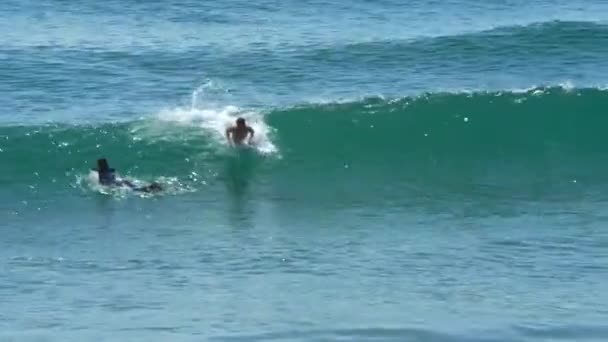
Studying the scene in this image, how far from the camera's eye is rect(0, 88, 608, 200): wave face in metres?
22.5

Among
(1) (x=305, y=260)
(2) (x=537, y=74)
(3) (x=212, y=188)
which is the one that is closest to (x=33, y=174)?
(3) (x=212, y=188)

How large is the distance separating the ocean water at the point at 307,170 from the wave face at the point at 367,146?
4 centimetres

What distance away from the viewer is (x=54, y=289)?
17.2m

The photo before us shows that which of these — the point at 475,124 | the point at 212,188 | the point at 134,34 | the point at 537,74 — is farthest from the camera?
the point at 134,34

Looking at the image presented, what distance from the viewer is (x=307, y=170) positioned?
22812 millimetres

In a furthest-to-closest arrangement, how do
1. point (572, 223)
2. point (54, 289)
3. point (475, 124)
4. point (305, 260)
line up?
point (475, 124)
point (572, 223)
point (305, 260)
point (54, 289)

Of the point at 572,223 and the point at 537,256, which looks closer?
the point at 537,256

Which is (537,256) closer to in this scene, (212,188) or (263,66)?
(212,188)

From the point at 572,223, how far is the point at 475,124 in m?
4.81

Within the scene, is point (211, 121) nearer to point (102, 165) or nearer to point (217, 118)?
point (217, 118)

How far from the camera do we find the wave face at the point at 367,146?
22.5 m

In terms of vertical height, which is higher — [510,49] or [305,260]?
[510,49]

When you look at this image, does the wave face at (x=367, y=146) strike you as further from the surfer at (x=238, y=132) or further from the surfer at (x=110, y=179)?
the surfer at (x=110, y=179)

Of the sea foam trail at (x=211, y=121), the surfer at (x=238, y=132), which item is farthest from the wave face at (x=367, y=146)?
the surfer at (x=238, y=132)
